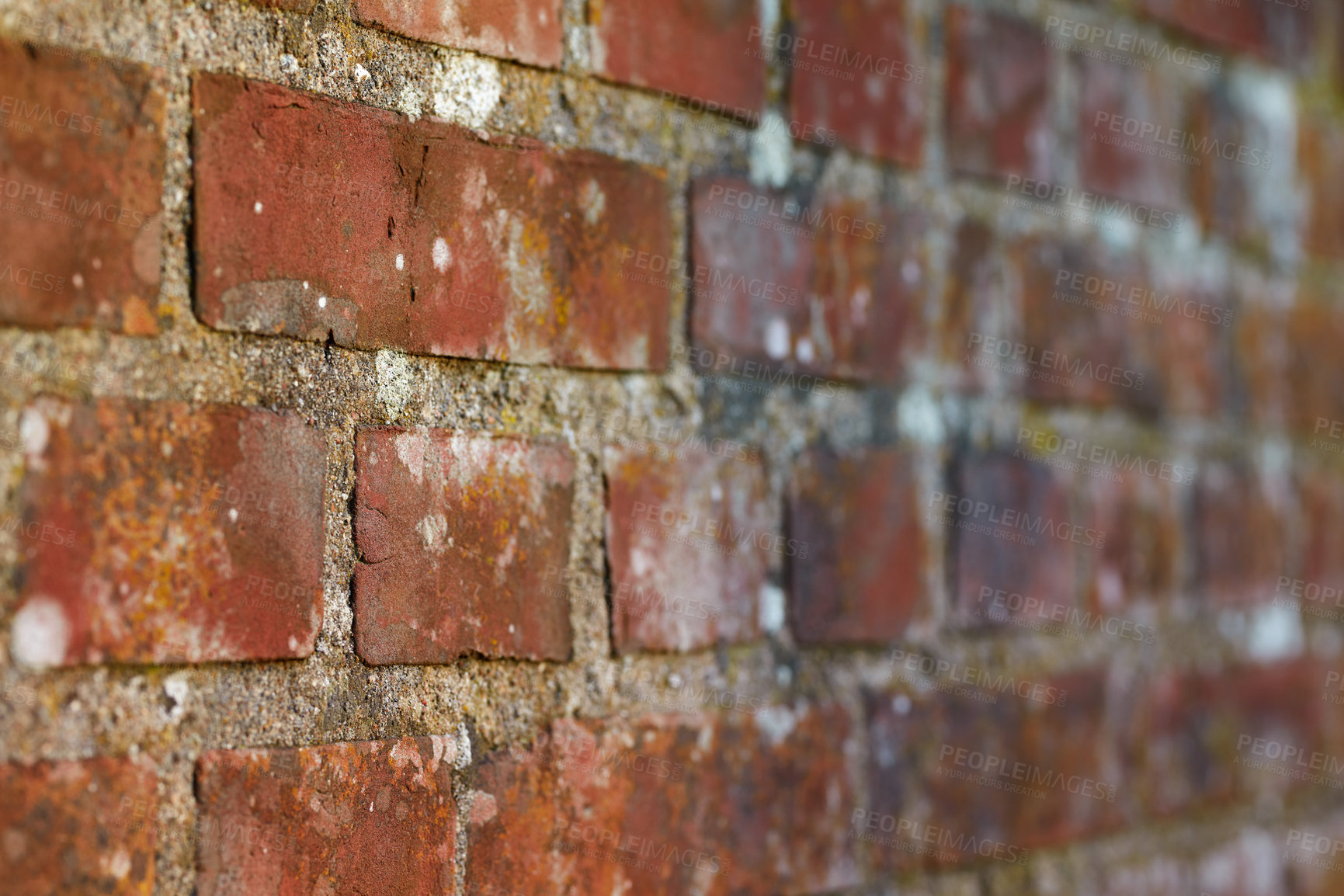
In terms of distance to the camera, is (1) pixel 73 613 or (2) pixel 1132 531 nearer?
(1) pixel 73 613

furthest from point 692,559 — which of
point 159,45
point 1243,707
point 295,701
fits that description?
point 1243,707

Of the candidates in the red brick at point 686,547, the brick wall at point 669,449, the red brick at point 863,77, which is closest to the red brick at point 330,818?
the brick wall at point 669,449

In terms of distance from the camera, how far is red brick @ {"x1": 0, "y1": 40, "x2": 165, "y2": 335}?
1.13 ft

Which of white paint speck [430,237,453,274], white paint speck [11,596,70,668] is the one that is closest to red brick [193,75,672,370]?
white paint speck [430,237,453,274]

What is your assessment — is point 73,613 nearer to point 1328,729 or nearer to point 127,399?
point 127,399

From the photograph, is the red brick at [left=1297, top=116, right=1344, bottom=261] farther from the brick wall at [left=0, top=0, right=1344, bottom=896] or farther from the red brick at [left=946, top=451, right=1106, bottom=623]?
the red brick at [left=946, top=451, right=1106, bottom=623]

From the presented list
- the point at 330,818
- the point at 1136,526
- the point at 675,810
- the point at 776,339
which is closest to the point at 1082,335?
the point at 1136,526

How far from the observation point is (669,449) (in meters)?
0.50

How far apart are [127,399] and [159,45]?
118mm

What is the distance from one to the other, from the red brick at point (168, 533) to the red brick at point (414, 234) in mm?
44

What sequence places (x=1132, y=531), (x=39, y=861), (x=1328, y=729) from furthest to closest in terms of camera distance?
(x=1328, y=729)
(x=1132, y=531)
(x=39, y=861)

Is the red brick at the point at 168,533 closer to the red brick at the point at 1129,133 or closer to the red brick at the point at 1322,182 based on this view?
the red brick at the point at 1129,133

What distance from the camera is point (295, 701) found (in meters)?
0.39

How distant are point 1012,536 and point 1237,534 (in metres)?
0.22
